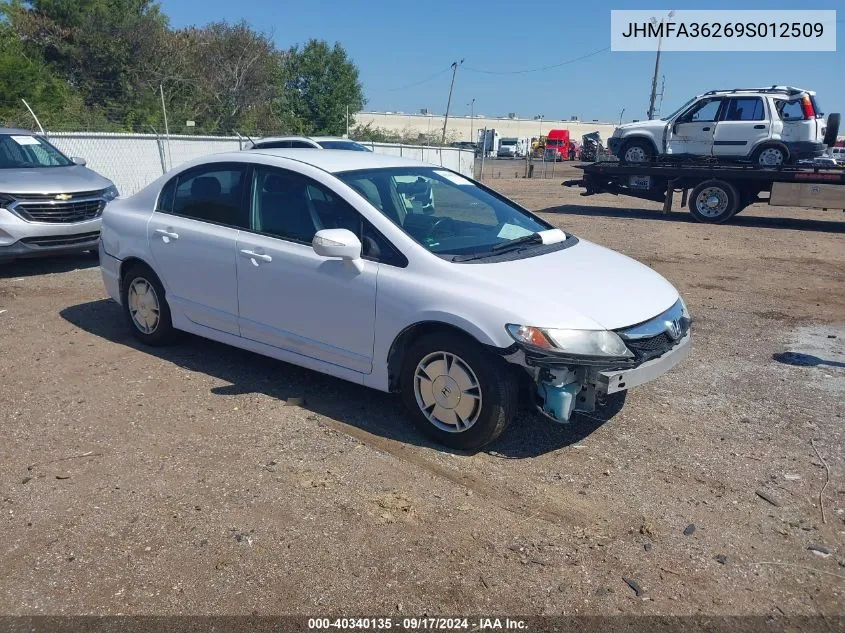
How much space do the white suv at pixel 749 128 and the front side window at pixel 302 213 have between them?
15.2m

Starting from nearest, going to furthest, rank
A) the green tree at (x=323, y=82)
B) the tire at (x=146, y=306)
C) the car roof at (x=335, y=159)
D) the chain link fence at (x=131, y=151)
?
the car roof at (x=335, y=159)
the tire at (x=146, y=306)
the chain link fence at (x=131, y=151)
the green tree at (x=323, y=82)

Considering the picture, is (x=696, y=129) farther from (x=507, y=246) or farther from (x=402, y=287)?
(x=402, y=287)

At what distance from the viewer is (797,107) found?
54.9ft

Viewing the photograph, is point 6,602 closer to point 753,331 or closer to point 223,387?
point 223,387

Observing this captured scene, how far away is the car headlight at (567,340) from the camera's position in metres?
3.89

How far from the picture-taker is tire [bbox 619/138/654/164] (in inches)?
741

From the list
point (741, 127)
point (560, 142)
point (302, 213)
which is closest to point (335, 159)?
point (302, 213)

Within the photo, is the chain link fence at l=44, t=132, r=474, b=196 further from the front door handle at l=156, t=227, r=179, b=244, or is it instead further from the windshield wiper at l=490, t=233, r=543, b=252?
the windshield wiper at l=490, t=233, r=543, b=252

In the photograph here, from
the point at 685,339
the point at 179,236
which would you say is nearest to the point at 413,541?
the point at 685,339

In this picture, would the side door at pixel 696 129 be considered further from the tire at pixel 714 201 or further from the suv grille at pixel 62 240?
the suv grille at pixel 62 240

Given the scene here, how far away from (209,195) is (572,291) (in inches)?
112

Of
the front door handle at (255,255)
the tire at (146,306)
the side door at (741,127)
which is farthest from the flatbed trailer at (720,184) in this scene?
the front door handle at (255,255)

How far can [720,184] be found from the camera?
55.4ft

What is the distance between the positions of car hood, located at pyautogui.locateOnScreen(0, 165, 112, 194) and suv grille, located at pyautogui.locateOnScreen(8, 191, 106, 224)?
79 mm
